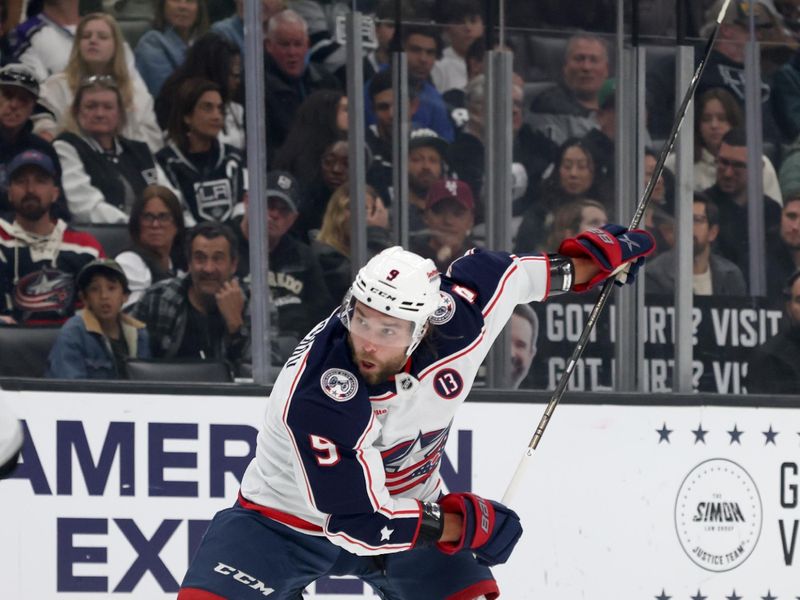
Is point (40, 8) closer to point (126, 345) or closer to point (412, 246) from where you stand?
point (126, 345)

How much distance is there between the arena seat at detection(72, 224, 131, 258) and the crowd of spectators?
0.6 inches

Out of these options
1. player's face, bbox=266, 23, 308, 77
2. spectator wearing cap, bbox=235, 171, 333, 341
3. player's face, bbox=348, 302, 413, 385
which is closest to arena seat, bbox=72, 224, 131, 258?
spectator wearing cap, bbox=235, 171, 333, 341

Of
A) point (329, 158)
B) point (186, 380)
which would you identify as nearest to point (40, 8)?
point (329, 158)

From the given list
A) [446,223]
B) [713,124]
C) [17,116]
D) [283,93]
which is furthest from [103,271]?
[713,124]

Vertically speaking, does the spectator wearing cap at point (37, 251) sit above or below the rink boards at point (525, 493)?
above

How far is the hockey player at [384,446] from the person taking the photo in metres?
2.39

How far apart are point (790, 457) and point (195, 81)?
7.26 ft

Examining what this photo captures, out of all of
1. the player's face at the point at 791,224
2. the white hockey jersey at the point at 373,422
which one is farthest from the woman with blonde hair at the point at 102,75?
Result: the player's face at the point at 791,224

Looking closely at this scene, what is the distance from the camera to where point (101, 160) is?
155 inches

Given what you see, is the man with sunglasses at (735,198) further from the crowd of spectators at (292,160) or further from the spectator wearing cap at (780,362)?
the spectator wearing cap at (780,362)

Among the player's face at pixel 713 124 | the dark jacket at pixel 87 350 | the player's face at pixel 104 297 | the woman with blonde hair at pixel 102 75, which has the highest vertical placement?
the woman with blonde hair at pixel 102 75

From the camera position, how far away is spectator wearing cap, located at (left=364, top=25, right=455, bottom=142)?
4.10 metres

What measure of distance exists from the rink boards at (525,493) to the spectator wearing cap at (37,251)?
0.46 metres

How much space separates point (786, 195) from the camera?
4160 mm
